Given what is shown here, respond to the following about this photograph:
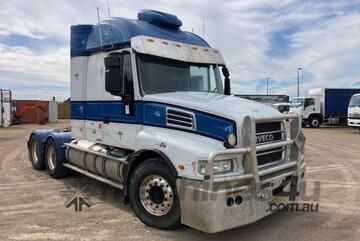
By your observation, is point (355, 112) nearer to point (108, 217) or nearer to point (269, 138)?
Answer: point (269, 138)

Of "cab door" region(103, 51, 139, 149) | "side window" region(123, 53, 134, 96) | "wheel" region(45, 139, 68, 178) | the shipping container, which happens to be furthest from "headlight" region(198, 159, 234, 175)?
the shipping container

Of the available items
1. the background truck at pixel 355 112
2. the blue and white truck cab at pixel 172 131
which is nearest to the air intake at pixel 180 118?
the blue and white truck cab at pixel 172 131

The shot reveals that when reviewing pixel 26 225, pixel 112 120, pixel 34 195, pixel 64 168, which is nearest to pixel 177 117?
pixel 112 120

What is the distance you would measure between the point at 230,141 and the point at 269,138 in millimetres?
944

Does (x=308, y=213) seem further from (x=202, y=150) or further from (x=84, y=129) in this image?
(x=84, y=129)

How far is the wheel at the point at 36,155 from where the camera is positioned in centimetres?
989

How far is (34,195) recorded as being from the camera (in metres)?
7.44

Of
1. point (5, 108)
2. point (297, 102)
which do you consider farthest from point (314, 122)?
point (5, 108)

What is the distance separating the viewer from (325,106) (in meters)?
31.1

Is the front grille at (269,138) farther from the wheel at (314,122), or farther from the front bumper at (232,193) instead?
the wheel at (314,122)

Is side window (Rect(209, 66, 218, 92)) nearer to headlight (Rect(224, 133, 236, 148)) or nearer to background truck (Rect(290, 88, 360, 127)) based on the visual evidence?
headlight (Rect(224, 133, 236, 148))

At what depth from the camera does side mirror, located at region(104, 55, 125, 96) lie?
231 inches

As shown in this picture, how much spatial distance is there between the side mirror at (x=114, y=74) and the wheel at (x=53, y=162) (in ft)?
11.9

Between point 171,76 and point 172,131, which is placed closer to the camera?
point 172,131
